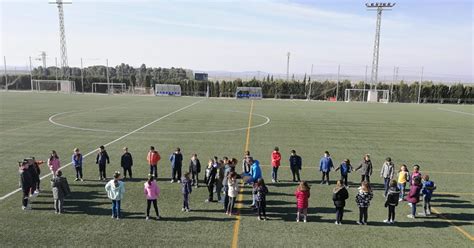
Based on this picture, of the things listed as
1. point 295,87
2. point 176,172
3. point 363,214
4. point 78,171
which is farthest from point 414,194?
point 295,87

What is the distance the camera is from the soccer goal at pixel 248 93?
234 ft

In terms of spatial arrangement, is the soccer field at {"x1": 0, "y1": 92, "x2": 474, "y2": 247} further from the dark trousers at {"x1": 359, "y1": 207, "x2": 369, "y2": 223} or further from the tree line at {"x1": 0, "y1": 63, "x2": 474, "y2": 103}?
the tree line at {"x1": 0, "y1": 63, "x2": 474, "y2": 103}

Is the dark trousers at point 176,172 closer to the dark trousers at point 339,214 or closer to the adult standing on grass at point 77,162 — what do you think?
the adult standing on grass at point 77,162

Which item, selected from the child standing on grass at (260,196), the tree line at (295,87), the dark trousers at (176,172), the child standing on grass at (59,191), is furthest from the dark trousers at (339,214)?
the tree line at (295,87)

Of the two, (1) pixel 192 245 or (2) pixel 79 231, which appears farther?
(2) pixel 79 231

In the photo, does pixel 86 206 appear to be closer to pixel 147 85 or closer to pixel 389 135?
pixel 389 135

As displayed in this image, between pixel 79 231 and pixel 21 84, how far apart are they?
286 ft

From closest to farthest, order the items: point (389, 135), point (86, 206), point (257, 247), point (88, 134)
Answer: point (257, 247)
point (86, 206)
point (88, 134)
point (389, 135)

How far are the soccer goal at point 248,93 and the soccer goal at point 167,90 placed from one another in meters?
11.8

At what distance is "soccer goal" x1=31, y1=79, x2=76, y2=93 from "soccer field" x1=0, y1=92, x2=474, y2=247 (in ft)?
150

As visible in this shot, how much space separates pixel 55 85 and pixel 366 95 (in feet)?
211

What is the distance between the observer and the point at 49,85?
267 ft

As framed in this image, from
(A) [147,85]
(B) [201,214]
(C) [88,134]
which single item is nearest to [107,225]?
(B) [201,214]

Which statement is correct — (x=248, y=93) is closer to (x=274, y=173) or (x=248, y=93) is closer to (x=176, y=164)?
(x=274, y=173)
